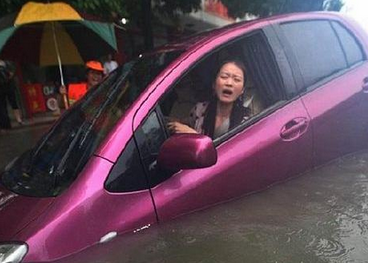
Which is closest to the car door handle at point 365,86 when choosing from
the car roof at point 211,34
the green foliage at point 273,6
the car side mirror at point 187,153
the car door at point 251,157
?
the car roof at point 211,34

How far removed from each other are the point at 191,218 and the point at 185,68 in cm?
82

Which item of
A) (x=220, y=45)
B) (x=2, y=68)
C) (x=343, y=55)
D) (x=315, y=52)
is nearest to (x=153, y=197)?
(x=220, y=45)

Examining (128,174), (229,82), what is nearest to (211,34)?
(229,82)

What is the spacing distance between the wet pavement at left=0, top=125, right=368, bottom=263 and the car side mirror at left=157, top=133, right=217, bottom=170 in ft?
1.00

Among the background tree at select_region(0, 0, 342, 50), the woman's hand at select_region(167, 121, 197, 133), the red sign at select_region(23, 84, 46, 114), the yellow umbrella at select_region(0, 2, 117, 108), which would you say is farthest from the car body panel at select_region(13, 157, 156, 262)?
the red sign at select_region(23, 84, 46, 114)

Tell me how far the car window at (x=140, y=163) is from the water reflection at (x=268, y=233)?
22 centimetres

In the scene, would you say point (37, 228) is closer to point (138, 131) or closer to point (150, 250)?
point (150, 250)

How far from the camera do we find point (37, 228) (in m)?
2.36

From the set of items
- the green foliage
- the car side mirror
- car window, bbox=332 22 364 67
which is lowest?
the car side mirror

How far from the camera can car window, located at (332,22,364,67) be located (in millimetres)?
3914

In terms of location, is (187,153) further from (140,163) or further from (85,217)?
(85,217)

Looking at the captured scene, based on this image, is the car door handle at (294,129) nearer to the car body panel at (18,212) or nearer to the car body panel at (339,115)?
the car body panel at (339,115)

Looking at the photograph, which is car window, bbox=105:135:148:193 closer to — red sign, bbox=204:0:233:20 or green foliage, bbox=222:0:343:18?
green foliage, bbox=222:0:343:18

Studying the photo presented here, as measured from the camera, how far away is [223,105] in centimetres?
328
